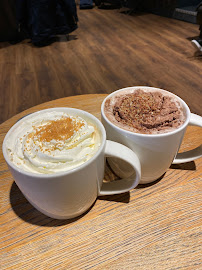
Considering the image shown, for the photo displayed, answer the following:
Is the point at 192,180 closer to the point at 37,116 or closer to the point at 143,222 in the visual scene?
the point at 143,222

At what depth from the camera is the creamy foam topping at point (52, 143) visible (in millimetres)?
465

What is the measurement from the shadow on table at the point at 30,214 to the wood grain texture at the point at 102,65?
141cm

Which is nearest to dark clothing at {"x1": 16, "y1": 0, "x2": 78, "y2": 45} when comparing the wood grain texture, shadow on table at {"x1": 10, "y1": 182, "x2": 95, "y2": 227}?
the wood grain texture

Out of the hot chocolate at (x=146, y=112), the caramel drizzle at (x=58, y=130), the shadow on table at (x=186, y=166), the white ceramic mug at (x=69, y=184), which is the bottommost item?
the shadow on table at (x=186, y=166)

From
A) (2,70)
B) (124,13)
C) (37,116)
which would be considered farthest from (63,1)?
(37,116)

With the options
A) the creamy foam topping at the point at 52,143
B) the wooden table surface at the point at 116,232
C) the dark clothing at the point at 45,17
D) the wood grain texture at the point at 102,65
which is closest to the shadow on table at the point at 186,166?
the wooden table surface at the point at 116,232

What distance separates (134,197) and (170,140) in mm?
198

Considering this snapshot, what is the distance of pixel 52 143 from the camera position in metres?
0.50

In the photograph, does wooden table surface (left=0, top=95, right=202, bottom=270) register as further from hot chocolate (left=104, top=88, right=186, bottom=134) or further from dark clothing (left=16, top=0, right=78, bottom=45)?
dark clothing (left=16, top=0, right=78, bottom=45)

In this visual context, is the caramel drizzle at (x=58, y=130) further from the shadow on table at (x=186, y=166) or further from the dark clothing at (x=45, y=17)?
the dark clothing at (x=45, y=17)

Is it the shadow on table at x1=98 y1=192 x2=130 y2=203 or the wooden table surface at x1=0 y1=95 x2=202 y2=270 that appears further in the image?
the shadow on table at x1=98 y1=192 x2=130 y2=203

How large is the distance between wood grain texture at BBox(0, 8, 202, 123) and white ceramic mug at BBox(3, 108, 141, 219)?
4.66ft

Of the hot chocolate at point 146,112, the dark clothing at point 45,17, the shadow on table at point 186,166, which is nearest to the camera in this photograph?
the hot chocolate at point 146,112

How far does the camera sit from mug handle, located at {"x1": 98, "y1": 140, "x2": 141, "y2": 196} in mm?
484
